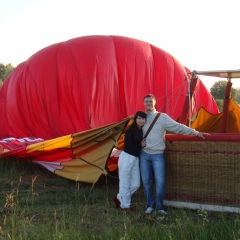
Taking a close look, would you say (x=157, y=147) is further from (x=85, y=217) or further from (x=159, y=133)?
(x=85, y=217)

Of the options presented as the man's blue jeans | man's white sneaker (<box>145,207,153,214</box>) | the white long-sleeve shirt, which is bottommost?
man's white sneaker (<box>145,207,153,214</box>)

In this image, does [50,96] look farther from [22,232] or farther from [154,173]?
[22,232]

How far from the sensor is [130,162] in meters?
4.80

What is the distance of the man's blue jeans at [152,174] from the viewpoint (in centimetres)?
464

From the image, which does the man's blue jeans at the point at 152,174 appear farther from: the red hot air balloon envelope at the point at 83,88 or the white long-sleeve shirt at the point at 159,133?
the red hot air balloon envelope at the point at 83,88

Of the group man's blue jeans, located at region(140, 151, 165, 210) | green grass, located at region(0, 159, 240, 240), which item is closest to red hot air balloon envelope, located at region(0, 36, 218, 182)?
green grass, located at region(0, 159, 240, 240)

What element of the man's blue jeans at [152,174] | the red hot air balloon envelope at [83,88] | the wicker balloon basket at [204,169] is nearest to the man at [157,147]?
the man's blue jeans at [152,174]

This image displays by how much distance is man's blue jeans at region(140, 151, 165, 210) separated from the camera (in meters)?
4.64

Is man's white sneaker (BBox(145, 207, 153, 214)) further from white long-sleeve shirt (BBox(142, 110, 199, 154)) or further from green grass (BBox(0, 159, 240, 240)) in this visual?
white long-sleeve shirt (BBox(142, 110, 199, 154))

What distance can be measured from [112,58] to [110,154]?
9.01 feet

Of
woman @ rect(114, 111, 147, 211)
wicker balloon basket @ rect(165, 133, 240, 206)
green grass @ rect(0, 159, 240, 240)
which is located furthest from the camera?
woman @ rect(114, 111, 147, 211)

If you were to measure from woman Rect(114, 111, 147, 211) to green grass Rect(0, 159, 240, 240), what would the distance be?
0.54 feet

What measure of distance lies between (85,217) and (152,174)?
2.99 feet

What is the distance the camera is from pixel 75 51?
809 centimetres
